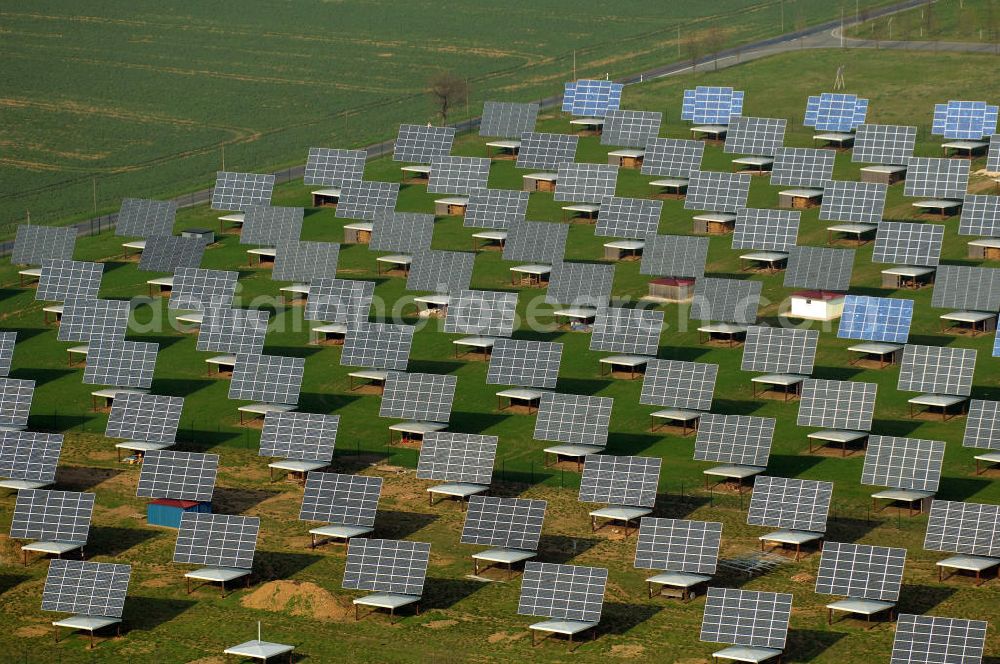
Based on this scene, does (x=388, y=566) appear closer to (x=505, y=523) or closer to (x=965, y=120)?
(x=505, y=523)

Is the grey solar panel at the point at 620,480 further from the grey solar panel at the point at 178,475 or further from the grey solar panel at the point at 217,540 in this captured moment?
the grey solar panel at the point at 178,475

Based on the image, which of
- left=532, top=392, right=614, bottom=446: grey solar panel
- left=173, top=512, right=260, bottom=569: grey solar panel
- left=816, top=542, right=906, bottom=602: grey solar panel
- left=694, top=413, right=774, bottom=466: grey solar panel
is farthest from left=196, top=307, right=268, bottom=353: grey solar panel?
left=816, top=542, right=906, bottom=602: grey solar panel

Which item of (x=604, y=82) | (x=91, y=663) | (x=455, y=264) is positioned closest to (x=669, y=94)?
(x=604, y=82)

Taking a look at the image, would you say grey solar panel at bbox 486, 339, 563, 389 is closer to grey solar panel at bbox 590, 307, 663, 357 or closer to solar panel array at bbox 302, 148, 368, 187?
grey solar panel at bbox 590, 307, 663, 357

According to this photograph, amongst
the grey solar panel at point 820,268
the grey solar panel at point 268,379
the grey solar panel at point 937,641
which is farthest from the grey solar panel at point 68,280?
the grey solar panel at point 937,641

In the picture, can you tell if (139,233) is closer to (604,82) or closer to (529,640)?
(604,82)

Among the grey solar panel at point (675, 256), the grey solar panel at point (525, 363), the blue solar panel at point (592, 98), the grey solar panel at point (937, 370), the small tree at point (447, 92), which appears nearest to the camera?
the grey solar panel at point (937, 370)
